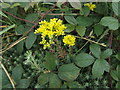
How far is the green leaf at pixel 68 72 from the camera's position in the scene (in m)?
0.97

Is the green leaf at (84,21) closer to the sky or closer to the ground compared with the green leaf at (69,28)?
closer to the sky

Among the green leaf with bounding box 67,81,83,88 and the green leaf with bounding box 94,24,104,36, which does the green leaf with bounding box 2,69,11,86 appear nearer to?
the green leaf with bounding box 67,81,83,88

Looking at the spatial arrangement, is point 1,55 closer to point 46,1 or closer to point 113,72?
point 46,1

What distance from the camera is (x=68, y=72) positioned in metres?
0.98

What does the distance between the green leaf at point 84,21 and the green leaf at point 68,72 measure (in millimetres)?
242

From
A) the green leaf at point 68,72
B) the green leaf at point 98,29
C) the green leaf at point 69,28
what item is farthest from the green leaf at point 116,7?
the green leaf at point 68,72

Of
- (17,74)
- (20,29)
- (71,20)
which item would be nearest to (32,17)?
(20,29)

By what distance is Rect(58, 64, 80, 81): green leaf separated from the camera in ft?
3.17

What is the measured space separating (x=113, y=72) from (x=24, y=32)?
52 cm

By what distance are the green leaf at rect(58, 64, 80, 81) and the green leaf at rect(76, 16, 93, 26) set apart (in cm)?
24

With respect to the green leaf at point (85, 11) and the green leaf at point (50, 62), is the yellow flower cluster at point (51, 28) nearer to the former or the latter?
the green leaf at point (50, 62)

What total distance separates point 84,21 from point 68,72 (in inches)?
11.7

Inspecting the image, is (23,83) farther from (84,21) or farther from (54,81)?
(84,21)

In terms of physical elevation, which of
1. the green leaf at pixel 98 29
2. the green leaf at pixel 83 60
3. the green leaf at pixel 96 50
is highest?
the green leaf at pixel 98 29
